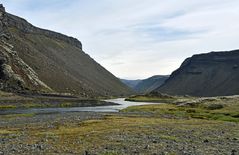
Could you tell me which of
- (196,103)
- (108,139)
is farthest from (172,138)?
(196,103)

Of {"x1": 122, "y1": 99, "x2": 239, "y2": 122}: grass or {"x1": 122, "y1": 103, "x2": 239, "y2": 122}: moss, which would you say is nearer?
{"x1": 122, "y1": 103, "x2": 239, "y2": 122}: moss

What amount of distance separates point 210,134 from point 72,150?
22.3 metres

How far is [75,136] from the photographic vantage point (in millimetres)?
46281

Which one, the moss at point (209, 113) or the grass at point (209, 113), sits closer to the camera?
the moss at point (209, 113)

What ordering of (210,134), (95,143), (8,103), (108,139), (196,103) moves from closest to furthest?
(95,143), (108,139), (210,134), (196,103), (8,103)

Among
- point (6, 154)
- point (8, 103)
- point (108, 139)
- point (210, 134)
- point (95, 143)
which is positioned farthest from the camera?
point (8, 103)

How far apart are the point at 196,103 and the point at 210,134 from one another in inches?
→ 3711

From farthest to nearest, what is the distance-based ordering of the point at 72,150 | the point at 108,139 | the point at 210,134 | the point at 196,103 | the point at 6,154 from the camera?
the point at 196,103, the point at 210,134, the point at 108,139, the point at 72,150, the point at 6,154

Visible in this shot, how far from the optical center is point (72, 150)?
35.5 m

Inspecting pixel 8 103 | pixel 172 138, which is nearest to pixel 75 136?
pixel 172 138

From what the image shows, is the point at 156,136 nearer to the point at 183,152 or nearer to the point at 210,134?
the point at 210,134

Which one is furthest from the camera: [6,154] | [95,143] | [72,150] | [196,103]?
[196,103]

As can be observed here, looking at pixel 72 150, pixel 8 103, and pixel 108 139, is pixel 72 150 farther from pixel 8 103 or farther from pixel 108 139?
pixel 8 103

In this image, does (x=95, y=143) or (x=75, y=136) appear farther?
(x=75, y=136)
